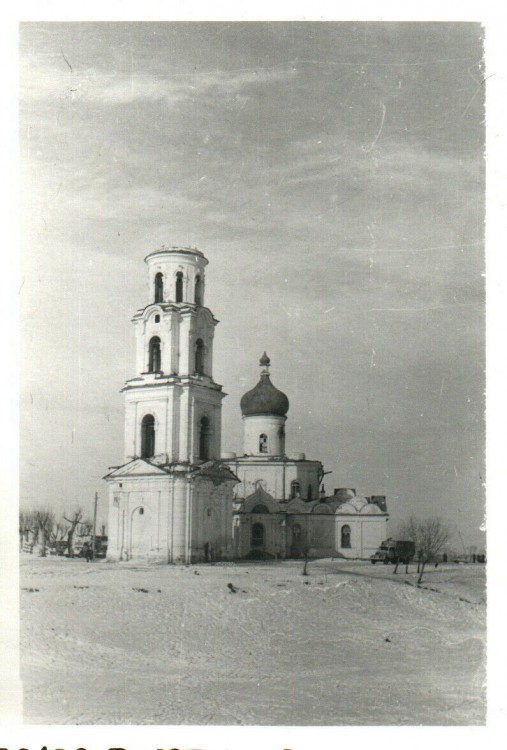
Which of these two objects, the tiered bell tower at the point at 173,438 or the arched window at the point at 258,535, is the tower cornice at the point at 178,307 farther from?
the arched window at the point at 258,535

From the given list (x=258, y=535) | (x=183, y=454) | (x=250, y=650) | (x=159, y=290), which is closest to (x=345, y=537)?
(x=258, y=535)

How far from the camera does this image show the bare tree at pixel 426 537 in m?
13.8

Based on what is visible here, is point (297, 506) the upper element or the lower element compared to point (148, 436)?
lower

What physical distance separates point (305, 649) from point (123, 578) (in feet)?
10.7

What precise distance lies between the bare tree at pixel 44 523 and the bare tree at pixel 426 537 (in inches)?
225

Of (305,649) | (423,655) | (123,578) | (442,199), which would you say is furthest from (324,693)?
(442,199)

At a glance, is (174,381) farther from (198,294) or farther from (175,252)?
(175,252)

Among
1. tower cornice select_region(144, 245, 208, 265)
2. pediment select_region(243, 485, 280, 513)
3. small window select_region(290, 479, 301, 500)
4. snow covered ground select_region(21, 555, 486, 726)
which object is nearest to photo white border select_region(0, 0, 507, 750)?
snow covered ground select_region(21, 555, 486, 726)

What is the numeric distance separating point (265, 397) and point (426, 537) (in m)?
3.55

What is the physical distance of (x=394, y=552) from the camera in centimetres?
1653

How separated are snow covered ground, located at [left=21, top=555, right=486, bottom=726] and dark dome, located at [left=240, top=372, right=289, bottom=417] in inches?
114

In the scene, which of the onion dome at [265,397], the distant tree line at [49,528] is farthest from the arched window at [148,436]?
the distant tree line at [49,528]

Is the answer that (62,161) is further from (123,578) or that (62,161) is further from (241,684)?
(241,684)

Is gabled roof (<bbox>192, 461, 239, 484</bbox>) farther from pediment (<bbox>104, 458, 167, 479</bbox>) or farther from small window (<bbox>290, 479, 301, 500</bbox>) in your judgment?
small window (<bbox>290, 479, 301, 500</bbox>)
